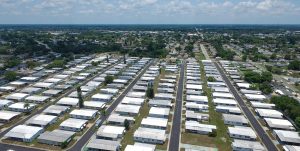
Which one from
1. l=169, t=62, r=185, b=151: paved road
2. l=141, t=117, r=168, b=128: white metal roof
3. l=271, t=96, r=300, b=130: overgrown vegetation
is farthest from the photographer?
l=271, t=96, r=300, b=130: overgrown vegetation

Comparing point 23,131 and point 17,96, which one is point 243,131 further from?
point 17,96

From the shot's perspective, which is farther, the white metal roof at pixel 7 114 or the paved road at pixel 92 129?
the white metal roof at pixel 7 114

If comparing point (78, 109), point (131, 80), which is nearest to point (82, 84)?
point (131, 80)

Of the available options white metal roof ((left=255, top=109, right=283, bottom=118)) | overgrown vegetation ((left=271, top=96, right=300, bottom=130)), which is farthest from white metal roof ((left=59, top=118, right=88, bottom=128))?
overgrown vegetation ((left=271, top=96, right=300, bottom=130))

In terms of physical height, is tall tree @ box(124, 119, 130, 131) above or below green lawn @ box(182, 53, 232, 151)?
above

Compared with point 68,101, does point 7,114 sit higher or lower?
lower

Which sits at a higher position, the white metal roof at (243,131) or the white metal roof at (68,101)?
the white metal roof at (68,101)

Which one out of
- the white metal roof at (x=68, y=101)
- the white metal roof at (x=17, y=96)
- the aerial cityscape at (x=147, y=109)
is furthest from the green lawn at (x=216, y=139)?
the white metal roof at (x=17, y=96)

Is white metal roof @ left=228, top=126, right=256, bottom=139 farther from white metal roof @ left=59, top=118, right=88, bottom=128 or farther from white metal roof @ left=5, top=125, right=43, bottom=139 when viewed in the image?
white metal roof @ left=5, top=125, right=43, bottom=139

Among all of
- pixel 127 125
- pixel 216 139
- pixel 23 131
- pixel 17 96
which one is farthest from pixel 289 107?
pixel 17 96

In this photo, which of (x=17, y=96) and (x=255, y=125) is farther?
(x=17, y=96)

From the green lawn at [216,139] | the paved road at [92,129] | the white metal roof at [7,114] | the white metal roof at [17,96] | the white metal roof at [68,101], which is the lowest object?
the green lawn at [216,139]

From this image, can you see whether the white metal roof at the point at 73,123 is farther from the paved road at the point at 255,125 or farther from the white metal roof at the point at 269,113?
the white metal roof at the point at 269,113

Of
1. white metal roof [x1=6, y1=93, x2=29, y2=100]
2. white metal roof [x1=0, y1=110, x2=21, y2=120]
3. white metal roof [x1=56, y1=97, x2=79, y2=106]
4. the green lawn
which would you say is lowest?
the green lawn
